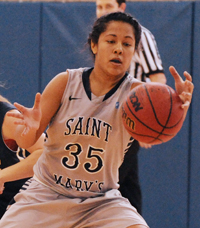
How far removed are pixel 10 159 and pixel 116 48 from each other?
1060mm

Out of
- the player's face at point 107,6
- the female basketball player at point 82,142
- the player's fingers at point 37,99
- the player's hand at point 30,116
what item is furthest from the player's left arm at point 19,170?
the player's face at point 107,6

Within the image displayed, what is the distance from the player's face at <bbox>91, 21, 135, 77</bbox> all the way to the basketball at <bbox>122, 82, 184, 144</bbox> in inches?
11.1

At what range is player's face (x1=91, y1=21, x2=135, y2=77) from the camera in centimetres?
235

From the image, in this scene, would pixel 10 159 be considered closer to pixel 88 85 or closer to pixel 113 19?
pixel 88 85

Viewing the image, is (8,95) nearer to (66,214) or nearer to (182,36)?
(182,36)

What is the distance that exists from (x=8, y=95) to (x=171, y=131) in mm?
3052

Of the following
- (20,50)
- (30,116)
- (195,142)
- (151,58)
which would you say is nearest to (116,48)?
(30,116)

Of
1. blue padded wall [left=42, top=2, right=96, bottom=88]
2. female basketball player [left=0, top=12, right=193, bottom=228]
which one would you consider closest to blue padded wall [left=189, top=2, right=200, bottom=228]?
blue padded wall [left=42, top=2, right=96, bottom=88]

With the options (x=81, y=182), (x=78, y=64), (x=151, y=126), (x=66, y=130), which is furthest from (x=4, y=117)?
(x=78, y=64)

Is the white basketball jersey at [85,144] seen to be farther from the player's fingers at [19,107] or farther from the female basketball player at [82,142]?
the player's fingers at [19,107]

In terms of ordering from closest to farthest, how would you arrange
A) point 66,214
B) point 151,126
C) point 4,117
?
point 151,126
point 66,214
point 4,117

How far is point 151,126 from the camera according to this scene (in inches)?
82.7

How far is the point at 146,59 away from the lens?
147 inches

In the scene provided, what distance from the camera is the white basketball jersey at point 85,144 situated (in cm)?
230
